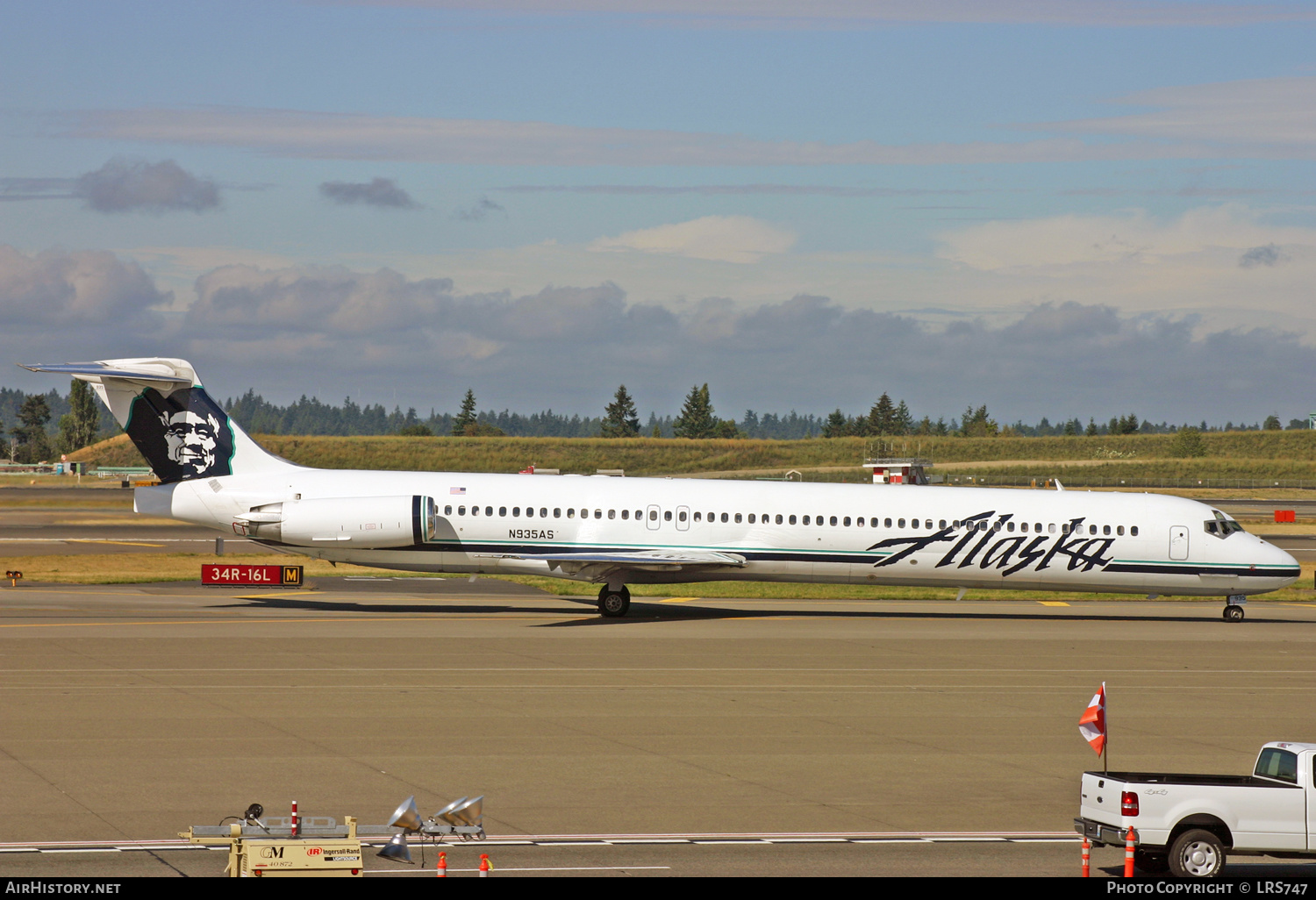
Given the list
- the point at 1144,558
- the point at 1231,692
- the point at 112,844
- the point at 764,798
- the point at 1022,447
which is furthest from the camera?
the point at 1022,447

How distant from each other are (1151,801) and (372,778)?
8.83 m

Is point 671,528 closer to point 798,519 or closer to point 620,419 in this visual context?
point 798,519

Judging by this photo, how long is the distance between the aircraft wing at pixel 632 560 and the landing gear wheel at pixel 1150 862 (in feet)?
67.9

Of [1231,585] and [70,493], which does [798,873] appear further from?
[70,493]

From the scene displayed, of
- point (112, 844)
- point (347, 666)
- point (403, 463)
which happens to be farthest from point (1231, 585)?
point (403, 463)

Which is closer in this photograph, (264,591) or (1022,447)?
(264,591)

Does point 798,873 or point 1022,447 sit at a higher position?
point 1022,447

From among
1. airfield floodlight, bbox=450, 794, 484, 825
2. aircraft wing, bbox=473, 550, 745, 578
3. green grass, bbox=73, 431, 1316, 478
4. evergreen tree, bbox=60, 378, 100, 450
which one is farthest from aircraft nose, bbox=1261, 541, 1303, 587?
evergreen tree, bbox=60, 378, 100, 450

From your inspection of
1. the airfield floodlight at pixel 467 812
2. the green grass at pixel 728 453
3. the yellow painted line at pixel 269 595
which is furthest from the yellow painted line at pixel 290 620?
the green grass at pixel 728 453

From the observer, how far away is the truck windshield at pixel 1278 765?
463 inches

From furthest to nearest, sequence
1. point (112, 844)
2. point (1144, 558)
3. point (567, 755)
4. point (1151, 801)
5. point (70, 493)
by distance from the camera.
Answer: point (70, 493), point (1144, 558), point (567, 755), point (112, 844), point (1151, 801)

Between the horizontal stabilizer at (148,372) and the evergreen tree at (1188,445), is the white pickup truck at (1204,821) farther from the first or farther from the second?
the evergreen tree at (1188,445)

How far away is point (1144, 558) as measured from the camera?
32812 millimetres

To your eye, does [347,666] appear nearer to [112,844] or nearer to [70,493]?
[112,844]
